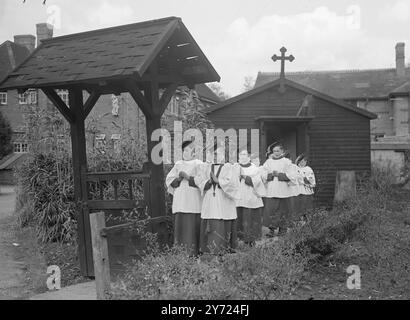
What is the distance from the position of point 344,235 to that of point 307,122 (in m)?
11.1

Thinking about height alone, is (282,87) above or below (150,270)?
above

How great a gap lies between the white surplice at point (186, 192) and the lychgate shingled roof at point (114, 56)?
4.47 feet

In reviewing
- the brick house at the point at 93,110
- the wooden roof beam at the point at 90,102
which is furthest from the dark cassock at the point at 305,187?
the wooden roof beam at the point at 90,102

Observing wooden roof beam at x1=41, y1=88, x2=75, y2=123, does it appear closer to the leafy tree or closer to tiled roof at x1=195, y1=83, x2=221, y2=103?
the leafy tree

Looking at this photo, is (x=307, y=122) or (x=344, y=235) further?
(x=307, y=122)

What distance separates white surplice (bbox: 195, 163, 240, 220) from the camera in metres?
8.45

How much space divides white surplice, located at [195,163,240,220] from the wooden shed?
34.7ft

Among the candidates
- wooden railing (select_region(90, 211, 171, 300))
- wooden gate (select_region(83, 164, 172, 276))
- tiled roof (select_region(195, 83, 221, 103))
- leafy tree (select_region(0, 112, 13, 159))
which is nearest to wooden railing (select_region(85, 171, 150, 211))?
wooden gate (select_region(83, 164, 172, 276))

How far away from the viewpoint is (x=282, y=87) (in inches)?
757

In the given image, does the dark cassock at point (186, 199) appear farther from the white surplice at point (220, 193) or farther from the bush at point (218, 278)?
the bush at point (218, 278)

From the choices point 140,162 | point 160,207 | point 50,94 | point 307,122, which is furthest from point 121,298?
point 307,122

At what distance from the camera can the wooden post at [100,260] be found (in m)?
5.69

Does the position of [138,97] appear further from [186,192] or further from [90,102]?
[186,192]

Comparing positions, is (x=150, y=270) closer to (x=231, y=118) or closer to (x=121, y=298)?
(x=121, y=298)
